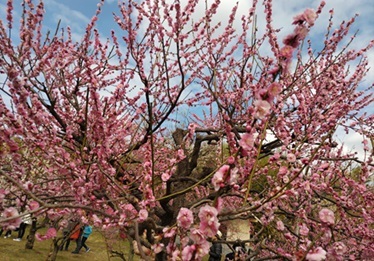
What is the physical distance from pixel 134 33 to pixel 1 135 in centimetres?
381

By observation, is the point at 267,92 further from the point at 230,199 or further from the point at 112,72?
the point at 230,199

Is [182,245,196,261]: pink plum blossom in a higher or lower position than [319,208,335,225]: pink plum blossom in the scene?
lower

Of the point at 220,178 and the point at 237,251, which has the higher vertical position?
the point at 220,178

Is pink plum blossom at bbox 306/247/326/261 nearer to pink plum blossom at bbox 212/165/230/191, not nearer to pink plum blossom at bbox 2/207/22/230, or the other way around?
pink plum blossom at bbox 212/165/230/191

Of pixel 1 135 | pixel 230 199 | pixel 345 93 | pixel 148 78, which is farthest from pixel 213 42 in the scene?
pixel 230 199

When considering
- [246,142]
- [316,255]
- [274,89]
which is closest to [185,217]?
[246,142]

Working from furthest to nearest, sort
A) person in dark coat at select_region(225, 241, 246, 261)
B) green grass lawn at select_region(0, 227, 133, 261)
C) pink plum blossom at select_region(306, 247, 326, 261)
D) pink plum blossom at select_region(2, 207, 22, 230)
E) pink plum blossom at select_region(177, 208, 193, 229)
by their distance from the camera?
green grass lawn at select_region(0, 227, 133, 261) < person in dark coat at select_region(225, 241, 246, 261) < pink plum blossom at select_region(2, 207, 22, 230) < pink plum blossom at select_region(177, 208, 193, 229) < pink plum blossom at select_region(306, 247, 326, 261)

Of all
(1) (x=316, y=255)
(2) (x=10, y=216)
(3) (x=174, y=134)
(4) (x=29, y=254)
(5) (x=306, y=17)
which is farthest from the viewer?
(4) (x=29, y=254)

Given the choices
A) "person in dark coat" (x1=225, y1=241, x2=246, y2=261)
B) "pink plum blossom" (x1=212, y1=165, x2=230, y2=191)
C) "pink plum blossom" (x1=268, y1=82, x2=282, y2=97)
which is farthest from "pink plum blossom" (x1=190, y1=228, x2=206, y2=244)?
"person in dark coat" (x1=225, y1=241, x2=246, y2=261)

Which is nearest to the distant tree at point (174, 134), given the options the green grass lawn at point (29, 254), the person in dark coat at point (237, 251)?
the person in dark coat at point (237, 251)

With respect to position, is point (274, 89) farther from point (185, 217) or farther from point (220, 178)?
point (185, 217)

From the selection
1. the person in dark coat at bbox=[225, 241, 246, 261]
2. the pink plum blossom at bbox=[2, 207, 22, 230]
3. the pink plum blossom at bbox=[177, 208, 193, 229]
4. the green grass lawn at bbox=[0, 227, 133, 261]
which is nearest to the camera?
the pink plum blossom at bbox=[177, 208, 193, 229]

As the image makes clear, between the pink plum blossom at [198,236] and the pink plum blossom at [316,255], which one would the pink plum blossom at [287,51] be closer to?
the pink plum blossom at [198,236]

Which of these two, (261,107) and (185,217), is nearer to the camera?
(261,107)
